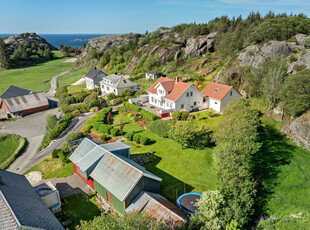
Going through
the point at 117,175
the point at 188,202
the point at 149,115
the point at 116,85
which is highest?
the point at 116,85

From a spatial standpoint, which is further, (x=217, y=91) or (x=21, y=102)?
(x=21, y=102)

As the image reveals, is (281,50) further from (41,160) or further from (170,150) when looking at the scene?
(41,160)

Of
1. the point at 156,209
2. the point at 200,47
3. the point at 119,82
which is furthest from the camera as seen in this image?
the point at 200,47

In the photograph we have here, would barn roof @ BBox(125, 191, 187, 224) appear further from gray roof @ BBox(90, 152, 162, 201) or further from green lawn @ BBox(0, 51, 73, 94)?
green lawn @ BBox(0, 51, 73, 94)

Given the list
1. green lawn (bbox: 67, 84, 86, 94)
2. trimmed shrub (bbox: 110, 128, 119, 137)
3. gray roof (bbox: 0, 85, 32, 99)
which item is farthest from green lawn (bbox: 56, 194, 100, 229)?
green lawn (bbox: 67, 84, 86, 94)

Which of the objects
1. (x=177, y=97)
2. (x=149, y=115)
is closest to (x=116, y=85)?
(x=149, y=115)

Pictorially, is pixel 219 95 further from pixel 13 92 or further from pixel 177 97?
pixel 13 92
